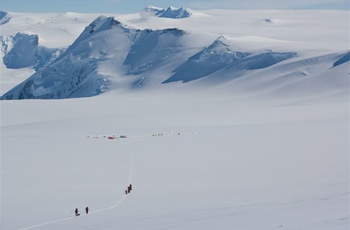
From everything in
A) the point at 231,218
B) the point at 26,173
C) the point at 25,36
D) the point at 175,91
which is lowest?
the point at 25,36

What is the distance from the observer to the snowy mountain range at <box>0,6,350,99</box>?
3332 inches

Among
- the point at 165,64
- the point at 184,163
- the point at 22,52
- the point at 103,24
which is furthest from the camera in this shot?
the point at 22,52

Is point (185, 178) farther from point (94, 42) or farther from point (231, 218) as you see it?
point (94, 42)

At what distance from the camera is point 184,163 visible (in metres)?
31.7

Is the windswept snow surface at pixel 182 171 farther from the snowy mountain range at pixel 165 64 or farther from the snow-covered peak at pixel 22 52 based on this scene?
the snow-covered peak at pixel 22 52

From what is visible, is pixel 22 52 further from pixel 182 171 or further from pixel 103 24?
pixel 182 171

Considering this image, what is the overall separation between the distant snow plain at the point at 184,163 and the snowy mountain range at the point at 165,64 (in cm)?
795

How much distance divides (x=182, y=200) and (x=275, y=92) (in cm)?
5543

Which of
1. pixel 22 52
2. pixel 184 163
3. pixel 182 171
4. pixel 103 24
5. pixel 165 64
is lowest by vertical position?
pixel 22 52

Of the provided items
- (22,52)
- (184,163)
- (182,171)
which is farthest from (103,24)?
(182,171)

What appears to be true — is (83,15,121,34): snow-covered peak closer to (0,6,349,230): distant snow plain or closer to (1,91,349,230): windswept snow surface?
(0,6,349,230): distant snow plain

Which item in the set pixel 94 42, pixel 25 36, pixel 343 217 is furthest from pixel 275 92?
pixel 25 36

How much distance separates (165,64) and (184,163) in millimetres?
72169

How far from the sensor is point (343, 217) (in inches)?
660
